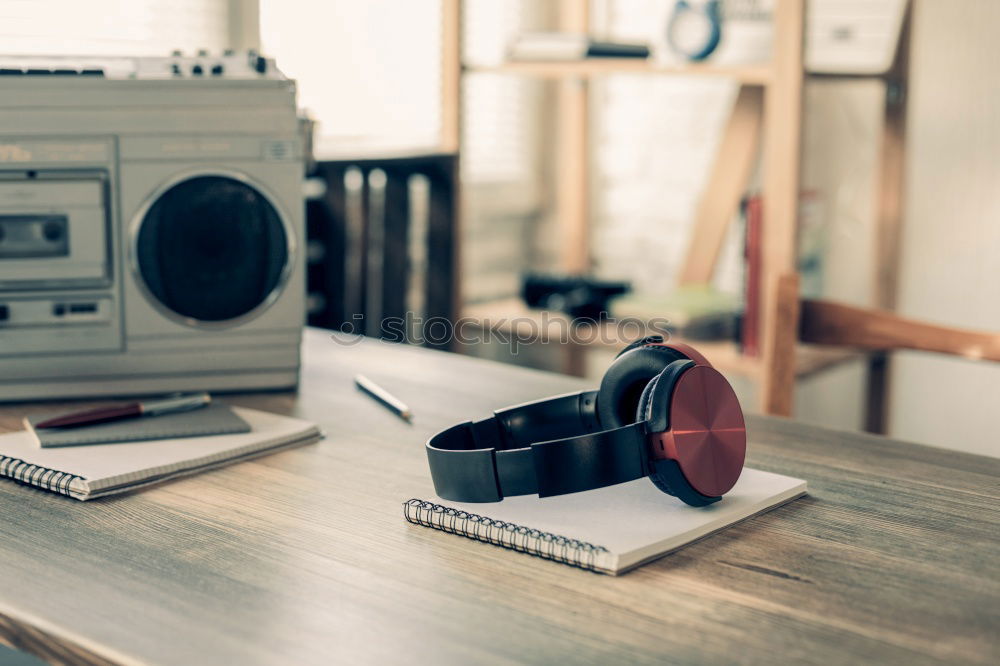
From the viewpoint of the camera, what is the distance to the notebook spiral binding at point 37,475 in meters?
0.79

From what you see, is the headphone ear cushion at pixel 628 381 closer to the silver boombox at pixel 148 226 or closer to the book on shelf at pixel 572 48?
the silver boombox at pixel 148 226

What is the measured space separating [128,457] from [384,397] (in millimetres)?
275

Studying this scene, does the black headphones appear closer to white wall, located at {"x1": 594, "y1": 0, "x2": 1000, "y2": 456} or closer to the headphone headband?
the headphone headband

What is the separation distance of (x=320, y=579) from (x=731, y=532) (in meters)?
0.27

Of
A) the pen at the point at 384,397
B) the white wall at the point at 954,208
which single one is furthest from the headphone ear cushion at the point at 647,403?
the white wall at the point at 954,208

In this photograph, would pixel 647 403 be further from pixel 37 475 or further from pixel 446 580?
pixel 37 475

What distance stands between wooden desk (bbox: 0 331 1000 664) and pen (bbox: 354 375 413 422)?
13 cm

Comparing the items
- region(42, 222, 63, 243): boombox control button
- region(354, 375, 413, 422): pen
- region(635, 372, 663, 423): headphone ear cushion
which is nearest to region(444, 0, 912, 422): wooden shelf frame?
region(354, 375, 413, 422): pen

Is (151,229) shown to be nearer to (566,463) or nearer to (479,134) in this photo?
(566,463)

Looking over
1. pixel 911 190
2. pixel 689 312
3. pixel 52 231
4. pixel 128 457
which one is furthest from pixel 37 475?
pixel 911 190

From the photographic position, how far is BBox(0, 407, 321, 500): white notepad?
0.80 metres

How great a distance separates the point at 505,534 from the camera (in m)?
0.68

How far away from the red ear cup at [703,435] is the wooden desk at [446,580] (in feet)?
0.13

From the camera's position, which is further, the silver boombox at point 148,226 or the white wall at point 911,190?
the white wall at point 911,190
